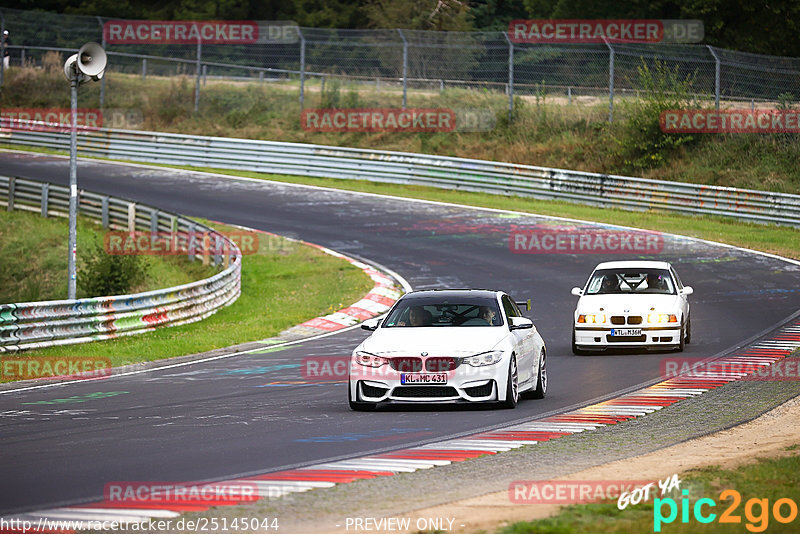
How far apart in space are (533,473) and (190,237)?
2194cm

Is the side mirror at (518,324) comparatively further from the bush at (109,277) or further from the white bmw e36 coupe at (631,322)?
the bush at (109,277)

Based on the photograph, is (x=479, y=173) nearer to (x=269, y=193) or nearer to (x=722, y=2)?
(x=269, y=193)

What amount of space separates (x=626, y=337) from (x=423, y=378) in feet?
21.5

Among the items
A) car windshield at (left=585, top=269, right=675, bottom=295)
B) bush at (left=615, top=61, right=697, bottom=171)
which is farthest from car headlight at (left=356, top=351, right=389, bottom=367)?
bush at (left=615, top=61, right=697, bottom=171)

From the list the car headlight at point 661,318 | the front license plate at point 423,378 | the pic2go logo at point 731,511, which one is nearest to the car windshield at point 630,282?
the car headlight at point 661,318

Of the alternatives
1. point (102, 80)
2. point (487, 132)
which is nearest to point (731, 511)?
point (487, 132)

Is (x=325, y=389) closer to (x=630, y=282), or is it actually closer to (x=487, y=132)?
(x=630, y=282)

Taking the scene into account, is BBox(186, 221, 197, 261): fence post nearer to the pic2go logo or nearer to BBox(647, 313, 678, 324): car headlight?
BBox(647, 313, 678, 324): car headlight

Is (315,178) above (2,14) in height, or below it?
below

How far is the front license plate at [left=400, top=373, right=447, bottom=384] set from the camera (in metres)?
12.4

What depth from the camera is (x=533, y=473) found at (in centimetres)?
907

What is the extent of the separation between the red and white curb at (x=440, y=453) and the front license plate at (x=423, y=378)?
1145mm

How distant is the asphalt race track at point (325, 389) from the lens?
9.77 m

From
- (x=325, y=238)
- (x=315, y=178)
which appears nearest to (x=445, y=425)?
(x=325, y=238)
